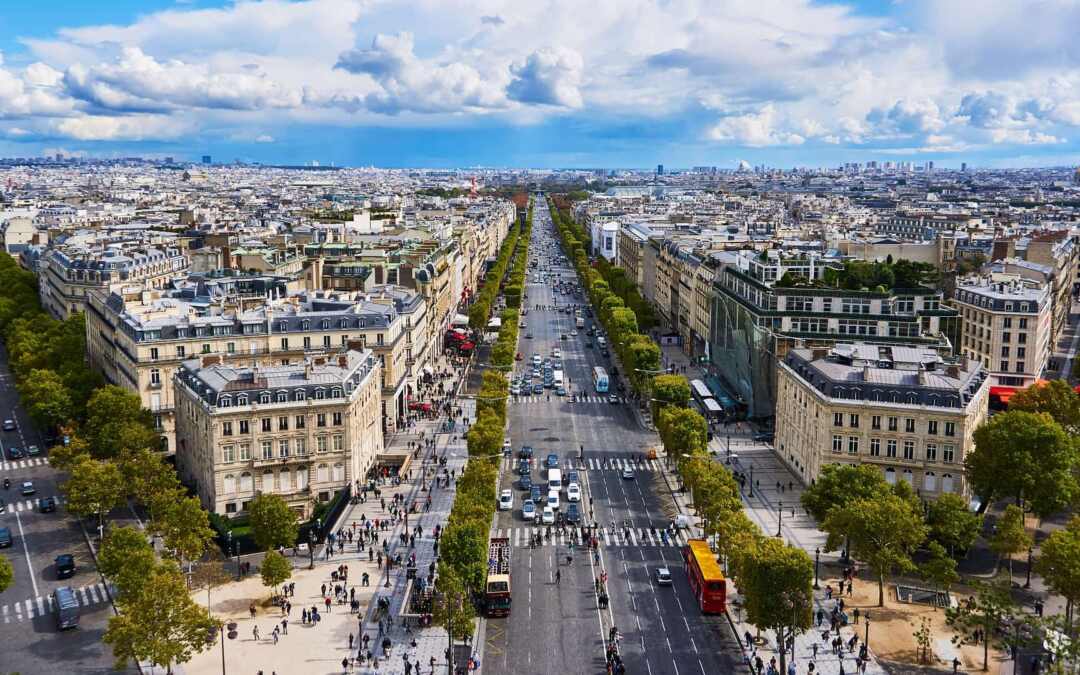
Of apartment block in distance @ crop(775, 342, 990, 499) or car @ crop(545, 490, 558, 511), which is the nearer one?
apartment block in distance @ crop(775, 342, 990, 499)

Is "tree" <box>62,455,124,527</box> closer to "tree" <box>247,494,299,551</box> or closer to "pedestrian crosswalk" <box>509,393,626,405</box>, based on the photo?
"tree" <box>247,494,299,551</box>

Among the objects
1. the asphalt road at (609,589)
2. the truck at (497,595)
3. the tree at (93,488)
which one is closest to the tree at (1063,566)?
the asphalt road at (609,589)

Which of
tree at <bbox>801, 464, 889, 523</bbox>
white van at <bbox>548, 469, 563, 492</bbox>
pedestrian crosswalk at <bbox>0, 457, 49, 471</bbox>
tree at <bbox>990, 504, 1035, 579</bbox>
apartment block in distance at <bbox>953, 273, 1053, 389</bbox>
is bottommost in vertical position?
pedestrian crosswalk at <bbox>0, 457, 49, 471</bbox>

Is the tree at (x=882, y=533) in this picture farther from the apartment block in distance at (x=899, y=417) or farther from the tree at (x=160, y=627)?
the tree at (x=160, y=627)

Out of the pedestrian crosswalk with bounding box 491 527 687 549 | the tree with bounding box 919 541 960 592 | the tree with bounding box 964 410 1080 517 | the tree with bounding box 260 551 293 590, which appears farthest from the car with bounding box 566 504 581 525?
the tree with bounding box 964 410 1080 517

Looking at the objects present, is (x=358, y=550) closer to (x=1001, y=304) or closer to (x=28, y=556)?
(x=28, y=556)

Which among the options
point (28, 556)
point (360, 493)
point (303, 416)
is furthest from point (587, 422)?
point (28, 556)

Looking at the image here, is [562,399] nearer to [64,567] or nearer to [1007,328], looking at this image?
[1007,328]

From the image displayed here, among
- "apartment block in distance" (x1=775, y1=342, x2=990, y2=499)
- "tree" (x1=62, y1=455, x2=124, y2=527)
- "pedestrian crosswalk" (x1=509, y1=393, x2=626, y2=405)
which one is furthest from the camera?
"pedestrian crosswalk" (x1=509, y1=393, x2=626, y2=405)
